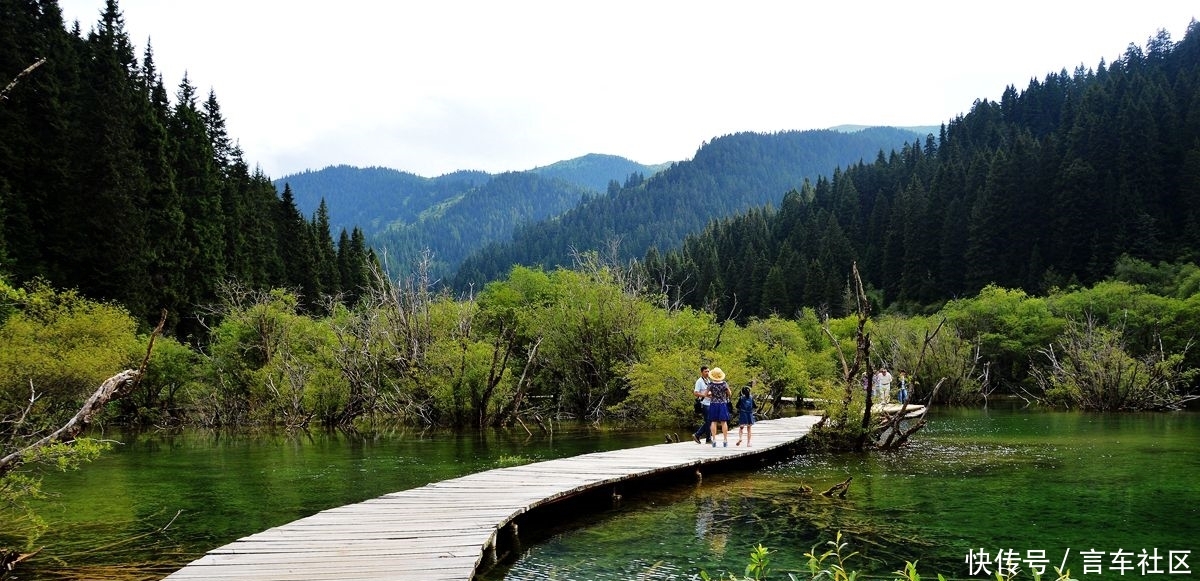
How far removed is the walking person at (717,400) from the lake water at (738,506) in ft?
5.62

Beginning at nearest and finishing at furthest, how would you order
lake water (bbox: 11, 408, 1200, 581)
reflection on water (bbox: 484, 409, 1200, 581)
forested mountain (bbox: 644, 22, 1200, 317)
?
reflection on water (bbox: 484, 409, 1200, 581), lake water (bbox: 11, 408, 1200, 581), forested mountain (bbox: 644, 22, 1200, 317)

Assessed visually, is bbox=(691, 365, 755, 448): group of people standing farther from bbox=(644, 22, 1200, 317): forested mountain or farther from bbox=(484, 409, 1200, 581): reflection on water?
bbox=(644, 22, 1200, 317): forested mountain

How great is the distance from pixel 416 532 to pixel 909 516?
8548 mm

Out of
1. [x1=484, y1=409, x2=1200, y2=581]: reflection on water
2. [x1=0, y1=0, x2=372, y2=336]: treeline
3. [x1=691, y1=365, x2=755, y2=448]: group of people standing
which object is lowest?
[x1=484, y1=409, x2=1200, y2=581]: reflection on water

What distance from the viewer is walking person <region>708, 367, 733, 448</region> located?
21281 mm

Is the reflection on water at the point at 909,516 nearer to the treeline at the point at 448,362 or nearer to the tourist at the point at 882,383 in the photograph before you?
the tourist at the point at 882,383

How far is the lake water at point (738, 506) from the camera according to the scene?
1224 cm

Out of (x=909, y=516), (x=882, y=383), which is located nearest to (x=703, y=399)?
(x=909, y=516)

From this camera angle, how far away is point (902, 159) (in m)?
146

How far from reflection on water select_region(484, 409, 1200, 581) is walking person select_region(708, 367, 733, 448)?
5.89 feet

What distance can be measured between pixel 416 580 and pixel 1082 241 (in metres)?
91.7

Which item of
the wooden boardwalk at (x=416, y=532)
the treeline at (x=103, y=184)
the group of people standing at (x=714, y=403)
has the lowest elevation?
Answer: the wooden boardwalk at (x=416, y=532)

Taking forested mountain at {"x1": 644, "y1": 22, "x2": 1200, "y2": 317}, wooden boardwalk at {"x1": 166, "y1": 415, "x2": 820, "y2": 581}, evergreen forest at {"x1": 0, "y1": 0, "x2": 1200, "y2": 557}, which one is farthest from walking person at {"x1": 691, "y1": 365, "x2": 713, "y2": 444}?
forested mountain at {"x1": 644, "y1": 22, "x2": 1200, "y2": 317}

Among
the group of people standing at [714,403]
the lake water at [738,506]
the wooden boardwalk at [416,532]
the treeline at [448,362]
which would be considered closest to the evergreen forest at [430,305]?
the treeline at [448,362]
